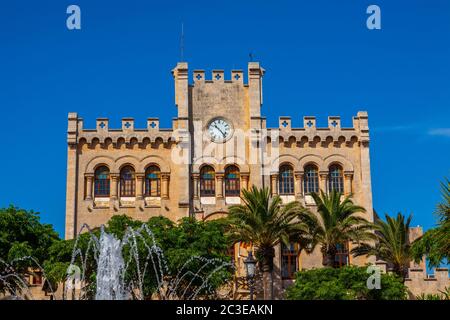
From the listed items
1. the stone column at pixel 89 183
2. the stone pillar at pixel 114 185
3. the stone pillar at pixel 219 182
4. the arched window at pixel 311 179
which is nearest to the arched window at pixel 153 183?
the stone pillar at pixel 114 185

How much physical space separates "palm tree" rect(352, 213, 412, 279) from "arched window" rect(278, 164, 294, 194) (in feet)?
20.7

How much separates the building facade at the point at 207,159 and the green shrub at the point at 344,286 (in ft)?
32.1

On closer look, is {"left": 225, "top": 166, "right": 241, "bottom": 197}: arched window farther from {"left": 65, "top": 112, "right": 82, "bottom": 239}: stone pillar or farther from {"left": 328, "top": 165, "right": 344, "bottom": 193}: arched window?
{"left": 65, "top": 112, "right": 82, "bottom": 239}: stone pillar

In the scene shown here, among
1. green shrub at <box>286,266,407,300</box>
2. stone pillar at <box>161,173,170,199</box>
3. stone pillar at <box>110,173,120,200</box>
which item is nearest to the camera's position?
green shrub at <box>286,266,407,300</box>

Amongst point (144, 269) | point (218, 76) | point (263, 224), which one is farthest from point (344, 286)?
point (218, 76)

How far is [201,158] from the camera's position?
161 feet

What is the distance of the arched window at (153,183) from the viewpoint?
161 feet

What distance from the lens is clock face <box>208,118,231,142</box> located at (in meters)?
49.4

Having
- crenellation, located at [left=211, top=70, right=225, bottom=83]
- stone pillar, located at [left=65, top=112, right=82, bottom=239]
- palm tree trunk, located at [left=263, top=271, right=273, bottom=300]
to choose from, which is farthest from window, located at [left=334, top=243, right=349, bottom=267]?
stone pillar, located at [left=65, top=112, right=82, bottom=239]

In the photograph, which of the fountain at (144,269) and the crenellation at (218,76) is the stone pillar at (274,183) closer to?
the crenellation at (218,76)

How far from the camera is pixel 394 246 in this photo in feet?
147

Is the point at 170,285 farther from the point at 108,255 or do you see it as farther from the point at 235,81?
the point at 235,81

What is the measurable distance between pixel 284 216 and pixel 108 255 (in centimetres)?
1106
